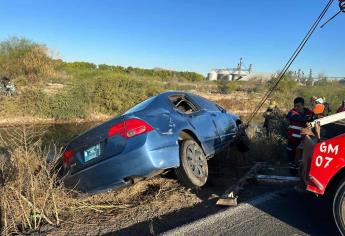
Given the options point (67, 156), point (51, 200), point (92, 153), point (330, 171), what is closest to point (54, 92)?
point (67, 156)

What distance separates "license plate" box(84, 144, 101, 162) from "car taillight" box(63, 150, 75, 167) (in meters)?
0.32

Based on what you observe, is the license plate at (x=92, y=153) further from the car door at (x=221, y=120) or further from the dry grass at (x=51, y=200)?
the car door at (x=221, y=120)

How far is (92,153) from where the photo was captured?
606 centimetres

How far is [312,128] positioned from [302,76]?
34390 millimetres

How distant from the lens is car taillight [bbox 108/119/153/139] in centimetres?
581

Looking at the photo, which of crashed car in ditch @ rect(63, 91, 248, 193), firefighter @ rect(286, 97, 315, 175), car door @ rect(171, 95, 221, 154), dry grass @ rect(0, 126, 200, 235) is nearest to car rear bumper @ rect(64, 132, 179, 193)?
crashed car in ditch @ rect(63, 91, 248, 193)

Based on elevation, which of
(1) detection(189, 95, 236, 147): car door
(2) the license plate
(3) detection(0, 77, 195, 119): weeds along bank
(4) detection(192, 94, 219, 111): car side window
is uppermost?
(4) detection(192, 94, 219, 111): car side window

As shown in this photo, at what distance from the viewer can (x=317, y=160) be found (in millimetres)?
4590

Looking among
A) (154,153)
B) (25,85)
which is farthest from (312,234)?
(25,85)

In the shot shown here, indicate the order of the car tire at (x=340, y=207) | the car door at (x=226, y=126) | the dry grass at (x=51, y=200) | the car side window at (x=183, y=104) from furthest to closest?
the car door at (x=226, y=126), the car side window at (x=183, y=104), the dry grass at (x=51, y=200), the car tire at (x=340, y=207)

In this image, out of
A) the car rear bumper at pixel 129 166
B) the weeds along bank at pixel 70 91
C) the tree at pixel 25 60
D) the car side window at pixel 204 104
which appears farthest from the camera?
the tree at pixel 25 60

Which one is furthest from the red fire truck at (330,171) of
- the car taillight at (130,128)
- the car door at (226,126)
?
the car door at (226,126)

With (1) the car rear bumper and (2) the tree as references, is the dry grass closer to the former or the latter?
(1) the car rear bumper

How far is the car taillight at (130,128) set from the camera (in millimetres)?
5809
